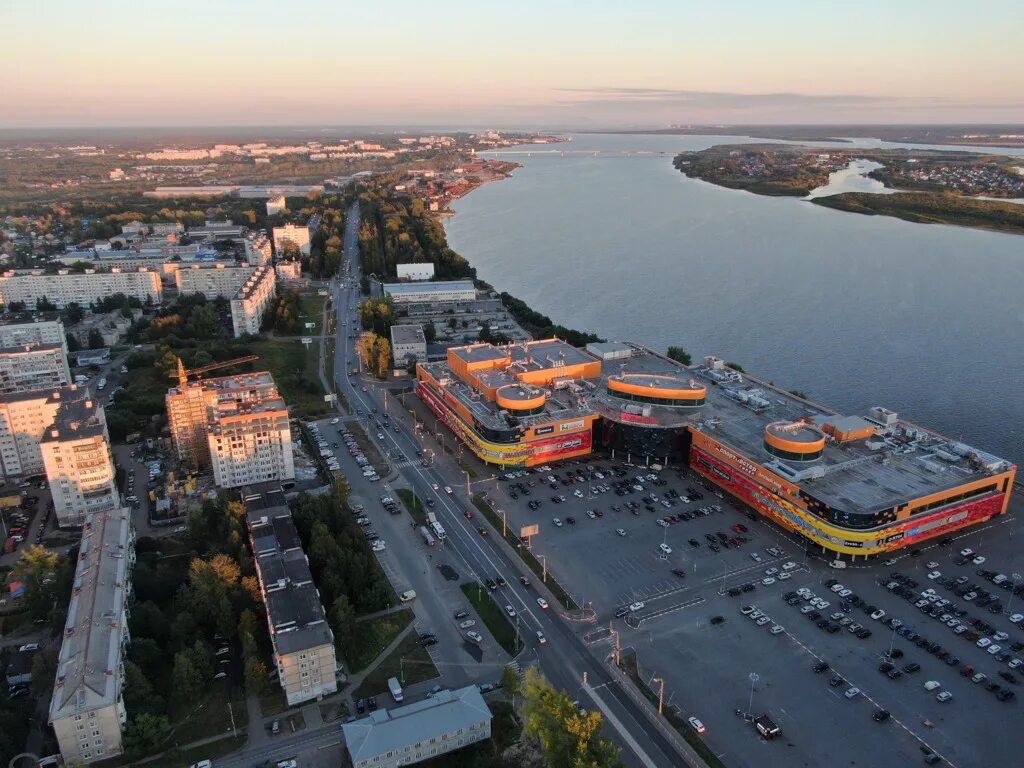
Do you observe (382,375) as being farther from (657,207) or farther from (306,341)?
(657,207)

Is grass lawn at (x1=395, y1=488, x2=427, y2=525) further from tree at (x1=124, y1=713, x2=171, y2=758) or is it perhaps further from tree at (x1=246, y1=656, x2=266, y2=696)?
tree at (x1=124, y1=713, x2=171, y2=758)

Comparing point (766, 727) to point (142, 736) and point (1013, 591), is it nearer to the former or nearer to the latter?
point (1013, 591)

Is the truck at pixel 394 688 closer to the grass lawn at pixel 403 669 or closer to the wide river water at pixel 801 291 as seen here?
the grass lawn at pixel 403 669

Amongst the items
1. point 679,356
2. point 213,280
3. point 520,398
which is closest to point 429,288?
point 213,280

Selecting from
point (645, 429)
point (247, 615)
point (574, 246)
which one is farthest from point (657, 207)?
point (247, 615)

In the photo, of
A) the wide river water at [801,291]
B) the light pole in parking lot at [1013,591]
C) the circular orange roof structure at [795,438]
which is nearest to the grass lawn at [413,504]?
the circular orange roof structure at [795,438]

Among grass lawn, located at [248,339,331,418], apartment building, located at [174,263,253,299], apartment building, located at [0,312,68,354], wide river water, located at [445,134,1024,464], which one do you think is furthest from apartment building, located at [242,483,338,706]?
apartment building, located at [174,263,253,299]
